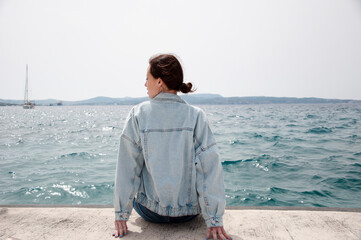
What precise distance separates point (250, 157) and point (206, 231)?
7584 millimetres

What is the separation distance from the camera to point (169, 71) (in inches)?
66.9

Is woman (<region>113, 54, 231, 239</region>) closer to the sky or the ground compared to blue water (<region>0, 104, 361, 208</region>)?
closer to the sky

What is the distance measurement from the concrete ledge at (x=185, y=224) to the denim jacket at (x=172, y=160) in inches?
7.9

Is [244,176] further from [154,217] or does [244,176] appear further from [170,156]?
[170,156]

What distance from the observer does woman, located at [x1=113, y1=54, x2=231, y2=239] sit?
5.61 feet

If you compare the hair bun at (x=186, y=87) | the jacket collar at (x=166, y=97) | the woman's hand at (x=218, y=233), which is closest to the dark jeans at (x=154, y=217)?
the woman's hand at (x=218, y=233)

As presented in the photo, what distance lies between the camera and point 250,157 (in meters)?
9.12

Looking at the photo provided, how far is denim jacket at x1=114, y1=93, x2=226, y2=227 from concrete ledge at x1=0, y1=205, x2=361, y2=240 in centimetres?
20

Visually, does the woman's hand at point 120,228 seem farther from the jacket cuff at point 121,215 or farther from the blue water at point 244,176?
the blue water at point 244,176

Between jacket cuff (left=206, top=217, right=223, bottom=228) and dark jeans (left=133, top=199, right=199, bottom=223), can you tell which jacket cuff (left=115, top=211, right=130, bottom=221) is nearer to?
dark jeans (left=133, top=199, right=199, bottom=223)

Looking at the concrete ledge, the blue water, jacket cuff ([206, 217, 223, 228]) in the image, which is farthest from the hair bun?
the blue water

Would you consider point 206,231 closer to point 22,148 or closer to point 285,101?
point 22,148

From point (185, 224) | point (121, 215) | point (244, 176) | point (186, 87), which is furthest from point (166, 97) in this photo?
point (244, 176)

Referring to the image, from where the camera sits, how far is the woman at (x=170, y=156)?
1.71 metres
